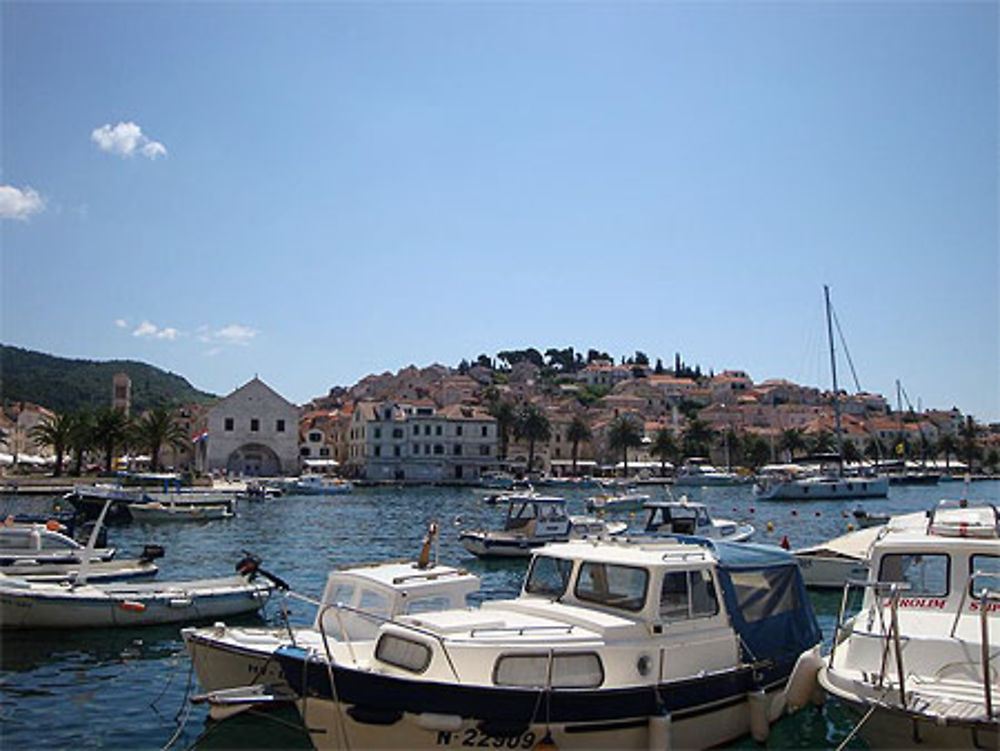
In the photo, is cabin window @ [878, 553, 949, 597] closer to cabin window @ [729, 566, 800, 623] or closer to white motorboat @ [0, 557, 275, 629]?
cabin window @ [729, 566, 800, 623]

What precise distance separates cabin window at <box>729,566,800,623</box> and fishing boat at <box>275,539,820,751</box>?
3cm

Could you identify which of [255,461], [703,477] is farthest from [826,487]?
[255,461]

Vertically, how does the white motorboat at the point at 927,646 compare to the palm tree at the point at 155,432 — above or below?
below

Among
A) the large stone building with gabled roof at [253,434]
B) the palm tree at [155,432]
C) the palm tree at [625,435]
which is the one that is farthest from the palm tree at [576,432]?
the palm tree at [155,432]

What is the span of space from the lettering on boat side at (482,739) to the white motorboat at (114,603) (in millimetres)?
10400

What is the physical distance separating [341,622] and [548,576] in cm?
335

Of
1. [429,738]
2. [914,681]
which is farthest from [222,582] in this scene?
[914,681]

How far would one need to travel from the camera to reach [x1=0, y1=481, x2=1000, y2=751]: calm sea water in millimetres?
13891

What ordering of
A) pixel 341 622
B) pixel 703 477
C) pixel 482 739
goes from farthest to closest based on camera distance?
pixel 703 477
pixel 341 622
pixel 482 739

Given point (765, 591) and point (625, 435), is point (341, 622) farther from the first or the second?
point (625, 435)

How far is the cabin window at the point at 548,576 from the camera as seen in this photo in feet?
43.8

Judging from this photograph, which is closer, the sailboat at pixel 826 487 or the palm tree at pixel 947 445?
the sailboat at pixel 826 487

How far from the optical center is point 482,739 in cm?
1051

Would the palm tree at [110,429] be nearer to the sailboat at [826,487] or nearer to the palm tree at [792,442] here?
the sailboat at [826,487]
